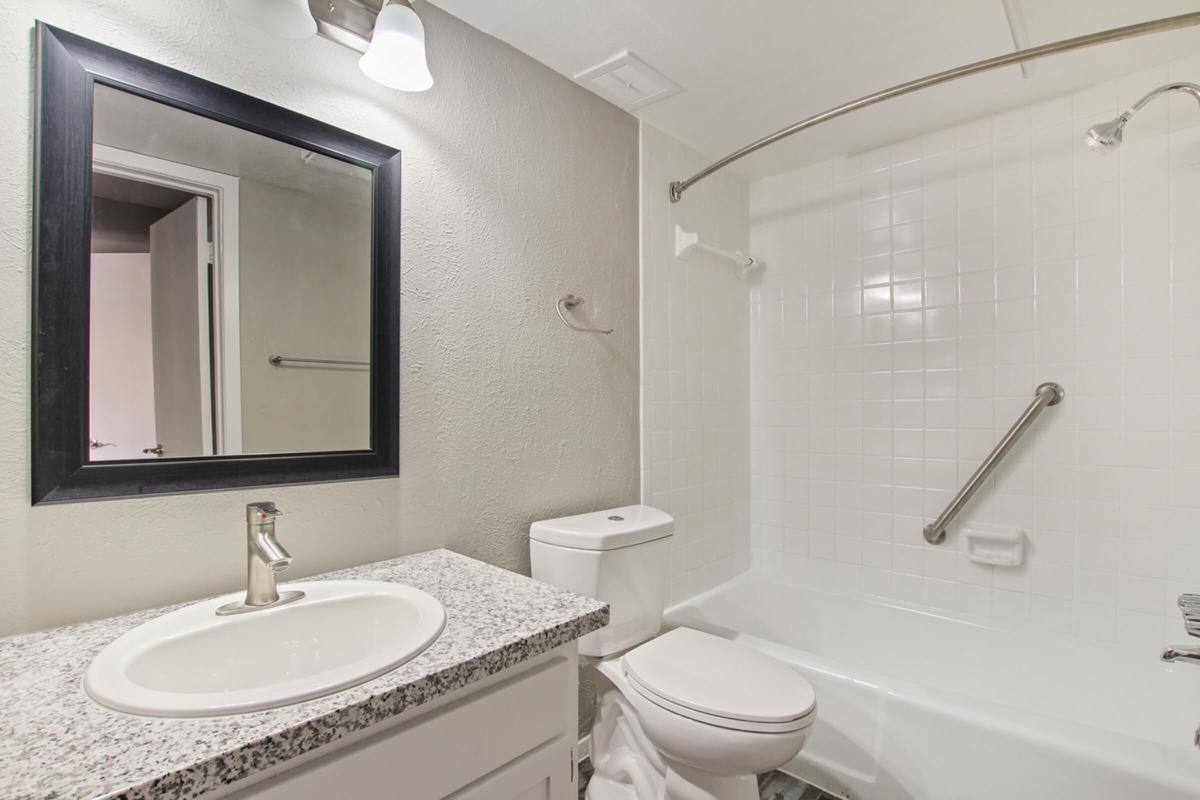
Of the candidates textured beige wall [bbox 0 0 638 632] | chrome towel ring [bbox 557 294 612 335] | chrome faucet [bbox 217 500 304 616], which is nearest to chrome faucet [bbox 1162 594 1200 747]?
textured beige wall [bbox 0 0 638 632]

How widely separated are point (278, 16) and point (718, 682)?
1.66m

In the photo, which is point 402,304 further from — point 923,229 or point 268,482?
point 923,229

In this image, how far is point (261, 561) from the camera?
0.94 metres

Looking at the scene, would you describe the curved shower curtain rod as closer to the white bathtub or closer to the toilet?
the toilet

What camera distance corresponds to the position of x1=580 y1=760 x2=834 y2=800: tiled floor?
63.3 inches

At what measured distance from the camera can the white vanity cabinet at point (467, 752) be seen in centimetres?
64

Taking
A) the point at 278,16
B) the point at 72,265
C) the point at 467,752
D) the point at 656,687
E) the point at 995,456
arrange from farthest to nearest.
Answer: the point at 995,456
the point at 656,687
the point at 278,16
the point at 72,265
the point at 467,752

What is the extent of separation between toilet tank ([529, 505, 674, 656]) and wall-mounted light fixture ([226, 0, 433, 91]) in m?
1.14

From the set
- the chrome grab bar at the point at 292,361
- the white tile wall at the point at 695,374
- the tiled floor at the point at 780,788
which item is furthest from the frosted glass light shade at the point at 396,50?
the tiled floor at the point at 780,788

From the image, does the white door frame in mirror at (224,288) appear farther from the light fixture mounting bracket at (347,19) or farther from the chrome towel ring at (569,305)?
the chrome towel ring at (569,305)

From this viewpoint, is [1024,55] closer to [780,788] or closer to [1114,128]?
[1114,128]

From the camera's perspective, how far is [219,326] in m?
1.06

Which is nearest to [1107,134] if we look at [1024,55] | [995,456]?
[1024,55]

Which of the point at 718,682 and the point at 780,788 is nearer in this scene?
the point at 718,682
